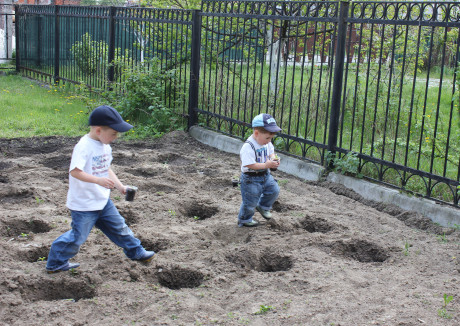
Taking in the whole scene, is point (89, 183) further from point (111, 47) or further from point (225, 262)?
point (111, 47)

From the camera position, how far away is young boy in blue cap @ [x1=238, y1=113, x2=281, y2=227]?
16.6ft

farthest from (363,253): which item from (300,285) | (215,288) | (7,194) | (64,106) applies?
(64,106)

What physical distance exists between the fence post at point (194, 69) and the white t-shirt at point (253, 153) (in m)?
4.78

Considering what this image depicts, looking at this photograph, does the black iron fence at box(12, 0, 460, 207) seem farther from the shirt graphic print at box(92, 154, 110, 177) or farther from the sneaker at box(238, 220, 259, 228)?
the shirt graphic print at box(92, 154, 110, 177)

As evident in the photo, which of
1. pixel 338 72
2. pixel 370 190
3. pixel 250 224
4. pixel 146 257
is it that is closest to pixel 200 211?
pixel 250 224

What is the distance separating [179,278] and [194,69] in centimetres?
594

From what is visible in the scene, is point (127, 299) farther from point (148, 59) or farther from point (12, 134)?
point (148, 59)

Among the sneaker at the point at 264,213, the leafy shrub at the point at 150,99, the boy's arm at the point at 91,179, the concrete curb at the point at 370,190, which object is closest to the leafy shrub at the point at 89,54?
the leafy shrub at the point at 150,99

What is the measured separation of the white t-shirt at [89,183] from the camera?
160 inches

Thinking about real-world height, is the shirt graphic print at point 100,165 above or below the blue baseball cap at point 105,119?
below

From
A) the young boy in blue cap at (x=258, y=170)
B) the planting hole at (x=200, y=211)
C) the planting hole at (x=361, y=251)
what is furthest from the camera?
the planting hole at (x=200, y=211)

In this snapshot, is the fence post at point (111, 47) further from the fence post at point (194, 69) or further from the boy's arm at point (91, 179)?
the boy's arm at point (91, 179)

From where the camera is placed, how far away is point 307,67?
936 centimetres

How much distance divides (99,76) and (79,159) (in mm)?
9359
